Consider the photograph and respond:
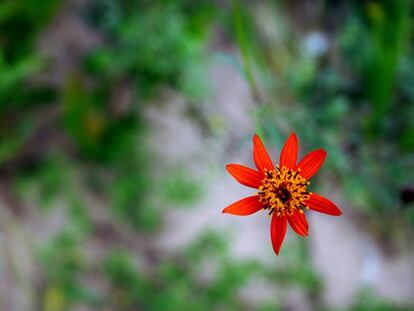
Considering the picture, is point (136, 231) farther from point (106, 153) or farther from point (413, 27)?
point (413, 27)

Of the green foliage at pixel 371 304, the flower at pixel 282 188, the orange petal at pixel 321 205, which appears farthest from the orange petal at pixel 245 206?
the green foliage at pixel 371 304

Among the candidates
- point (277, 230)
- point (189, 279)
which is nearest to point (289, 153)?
point (277, 230)

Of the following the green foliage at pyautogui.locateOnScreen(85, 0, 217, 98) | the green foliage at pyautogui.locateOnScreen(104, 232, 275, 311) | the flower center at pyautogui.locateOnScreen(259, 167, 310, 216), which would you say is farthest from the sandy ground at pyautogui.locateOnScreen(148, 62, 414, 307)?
the flower center at pyautogui.locateOnScreen(259, 167, 310, 216)

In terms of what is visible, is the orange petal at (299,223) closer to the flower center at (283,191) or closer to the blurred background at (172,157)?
the flower center at (283,191)

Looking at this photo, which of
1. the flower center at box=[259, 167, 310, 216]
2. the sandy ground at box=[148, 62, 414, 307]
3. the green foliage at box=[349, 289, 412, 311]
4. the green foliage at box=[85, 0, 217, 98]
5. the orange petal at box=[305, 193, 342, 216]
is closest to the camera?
the orange petal at box=[305, 193, 342, 216]

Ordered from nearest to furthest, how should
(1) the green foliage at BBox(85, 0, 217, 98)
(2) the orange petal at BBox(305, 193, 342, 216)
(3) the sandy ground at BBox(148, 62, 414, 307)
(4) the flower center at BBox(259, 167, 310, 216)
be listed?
1. (2) the orange petal at BBox(305, 193, 342, 216)
2. (4) the flower center at BBox(259, 167, 310, 216)
3. (1) the green foliage at BBox(85, 0, 217, 98)
4. (3) the sandy ground at BBox(148, 62, 414, 307)

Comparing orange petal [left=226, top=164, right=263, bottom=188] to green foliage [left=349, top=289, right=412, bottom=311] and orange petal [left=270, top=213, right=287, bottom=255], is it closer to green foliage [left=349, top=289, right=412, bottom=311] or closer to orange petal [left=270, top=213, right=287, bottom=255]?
orange petal [left=270, top=213, right=287, bottom=255]
